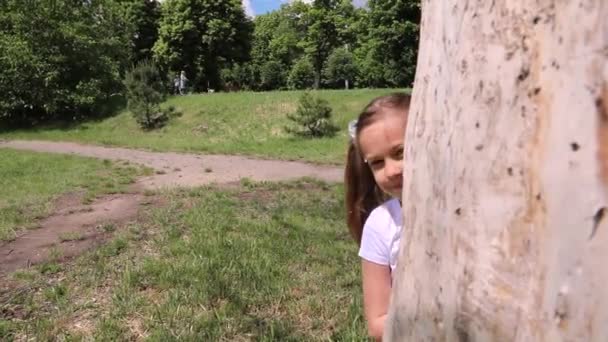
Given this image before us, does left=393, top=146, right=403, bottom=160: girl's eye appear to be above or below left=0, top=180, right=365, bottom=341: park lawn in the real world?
above

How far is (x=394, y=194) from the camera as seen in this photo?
5.68 ft

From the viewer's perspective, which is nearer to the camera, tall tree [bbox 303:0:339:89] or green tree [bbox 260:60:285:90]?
green tree [bbox 260:60:285:90]

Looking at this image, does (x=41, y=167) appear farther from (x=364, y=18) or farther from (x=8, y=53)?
(x=364, y=18)

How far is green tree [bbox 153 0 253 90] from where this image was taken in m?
41.0

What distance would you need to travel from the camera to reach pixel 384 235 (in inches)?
69.2

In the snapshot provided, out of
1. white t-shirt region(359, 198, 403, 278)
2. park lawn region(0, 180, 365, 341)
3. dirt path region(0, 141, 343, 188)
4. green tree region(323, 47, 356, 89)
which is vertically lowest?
dirt path region(0, 141, 343, 188)

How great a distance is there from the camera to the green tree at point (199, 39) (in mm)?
40969

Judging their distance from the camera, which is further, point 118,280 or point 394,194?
point 118,280

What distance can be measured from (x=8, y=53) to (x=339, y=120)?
16.2m

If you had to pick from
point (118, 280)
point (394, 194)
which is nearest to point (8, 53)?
point (118, 280)

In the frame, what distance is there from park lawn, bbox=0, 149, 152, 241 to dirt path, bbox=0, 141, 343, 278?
0.25 meters

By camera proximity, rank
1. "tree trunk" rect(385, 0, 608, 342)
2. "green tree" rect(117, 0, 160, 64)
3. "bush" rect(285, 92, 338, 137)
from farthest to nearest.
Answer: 1. "green tree" rect(117, 0, 160, 64)
2. "bush" rect(285, 92, 338, 137)
3. "tree trunk" rect(385, 0, 608, 342)

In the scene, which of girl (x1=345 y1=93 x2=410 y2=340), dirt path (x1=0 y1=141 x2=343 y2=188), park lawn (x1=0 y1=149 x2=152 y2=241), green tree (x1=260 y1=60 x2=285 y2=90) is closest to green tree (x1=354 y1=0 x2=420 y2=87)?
green tree (x1=260 y1=60 x2=285 y2=90)

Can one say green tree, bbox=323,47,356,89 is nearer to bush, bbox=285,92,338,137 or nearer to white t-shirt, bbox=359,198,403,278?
bush, bbox=285,92,338,137
